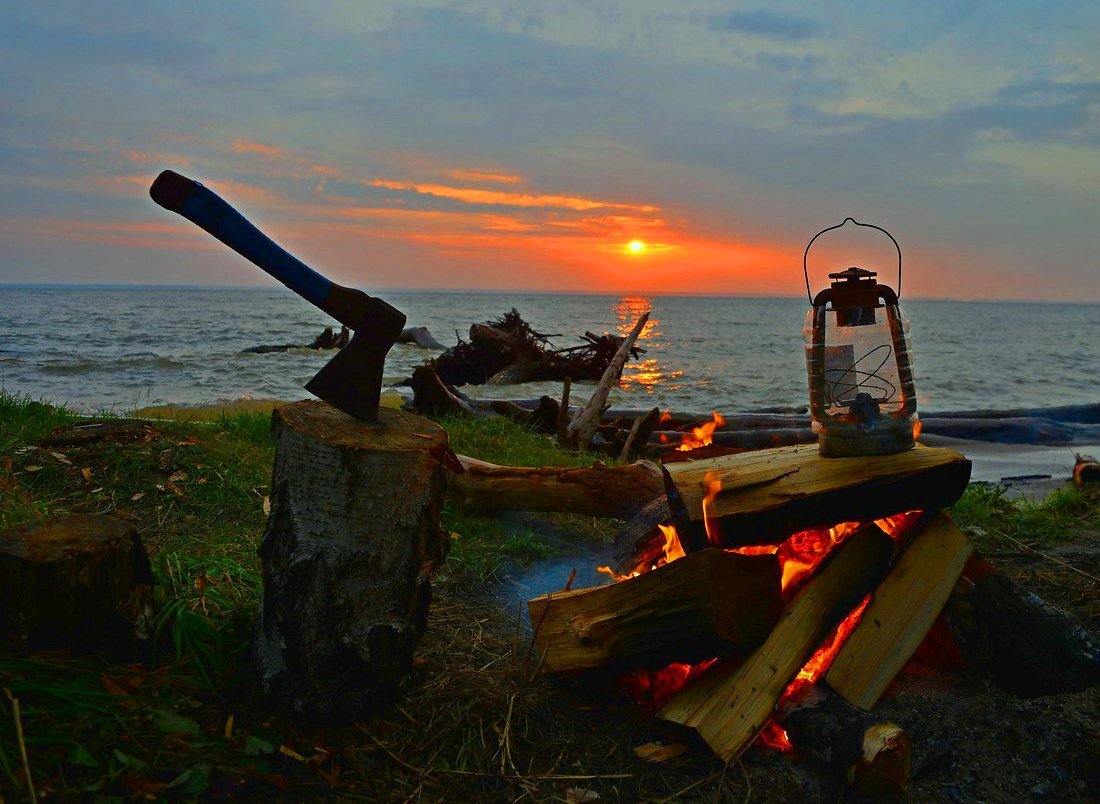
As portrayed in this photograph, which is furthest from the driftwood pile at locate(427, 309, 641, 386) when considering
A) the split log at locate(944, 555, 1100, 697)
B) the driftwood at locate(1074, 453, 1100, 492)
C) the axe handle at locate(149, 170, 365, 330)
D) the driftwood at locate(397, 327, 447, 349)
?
the axe handle at locate(149, 170, 365, 330)

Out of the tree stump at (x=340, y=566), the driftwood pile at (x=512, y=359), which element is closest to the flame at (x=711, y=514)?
the tree stump at (x=340, y=566)

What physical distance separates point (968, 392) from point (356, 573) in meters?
23.0

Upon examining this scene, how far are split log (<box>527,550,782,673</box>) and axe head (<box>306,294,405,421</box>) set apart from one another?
4.48 ft

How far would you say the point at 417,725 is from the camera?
9.67ft

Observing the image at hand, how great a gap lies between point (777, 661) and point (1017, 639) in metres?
A: 1.14

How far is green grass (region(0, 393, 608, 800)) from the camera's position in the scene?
2.43 meters

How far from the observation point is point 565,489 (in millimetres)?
5723

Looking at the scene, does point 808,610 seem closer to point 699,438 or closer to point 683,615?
point 683,615

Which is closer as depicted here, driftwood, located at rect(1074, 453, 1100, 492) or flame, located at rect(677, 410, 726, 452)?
flame, located at rect(677, 410, 726, 452)

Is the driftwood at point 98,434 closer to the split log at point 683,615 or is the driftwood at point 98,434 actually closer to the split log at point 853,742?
the split log at point 683,615

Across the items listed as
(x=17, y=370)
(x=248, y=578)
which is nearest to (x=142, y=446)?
(x=248, y=578)

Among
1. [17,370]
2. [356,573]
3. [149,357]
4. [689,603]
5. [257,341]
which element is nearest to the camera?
[356,573]

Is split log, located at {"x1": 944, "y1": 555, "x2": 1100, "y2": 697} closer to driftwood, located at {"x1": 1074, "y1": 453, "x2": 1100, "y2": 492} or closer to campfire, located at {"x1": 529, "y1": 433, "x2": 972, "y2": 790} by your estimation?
campfire, located at {"x1": 529, "y1": 433, "x2": 972, "y2": 790}

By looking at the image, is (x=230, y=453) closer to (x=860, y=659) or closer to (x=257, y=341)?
(x=860, y=659)
